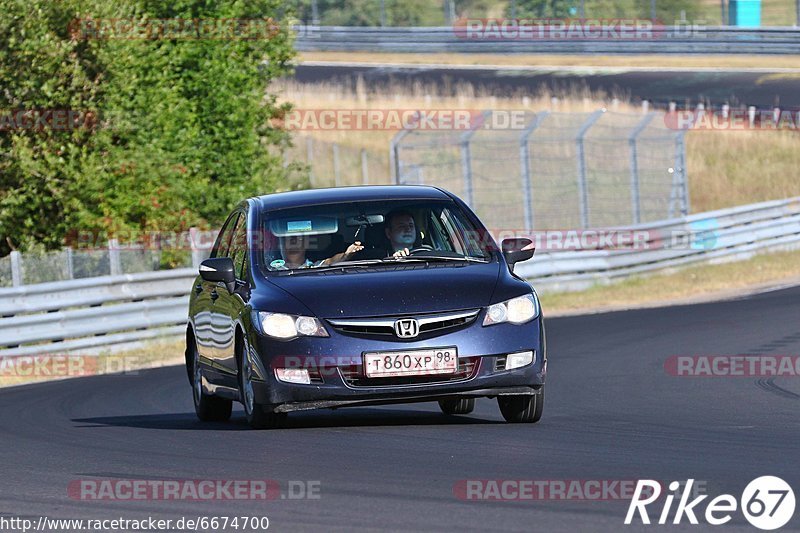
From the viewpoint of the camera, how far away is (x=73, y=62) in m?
24.2

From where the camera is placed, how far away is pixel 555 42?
60812 millimetres

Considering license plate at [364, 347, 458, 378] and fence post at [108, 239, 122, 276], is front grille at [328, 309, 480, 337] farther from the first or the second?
fence post at [108, 239, 122, 276]

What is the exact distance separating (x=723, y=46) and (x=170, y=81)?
29.5 meters

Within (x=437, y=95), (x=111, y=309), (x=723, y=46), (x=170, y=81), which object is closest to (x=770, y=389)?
(x=111, y=309)

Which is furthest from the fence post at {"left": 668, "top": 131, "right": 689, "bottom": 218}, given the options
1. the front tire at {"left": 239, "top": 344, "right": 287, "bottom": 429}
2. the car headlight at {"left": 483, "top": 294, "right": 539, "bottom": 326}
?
the front tire at {"left": 239, "top": 344, "right": 287, "bottom": 429}

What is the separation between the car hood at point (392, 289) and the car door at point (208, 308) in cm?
142

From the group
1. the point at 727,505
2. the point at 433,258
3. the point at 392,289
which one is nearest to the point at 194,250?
the point at 433,258

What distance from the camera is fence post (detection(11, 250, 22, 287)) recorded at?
66.6 feet

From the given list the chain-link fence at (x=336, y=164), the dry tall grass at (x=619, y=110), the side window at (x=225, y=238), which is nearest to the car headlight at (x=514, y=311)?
the side window at (x=225, y=238)

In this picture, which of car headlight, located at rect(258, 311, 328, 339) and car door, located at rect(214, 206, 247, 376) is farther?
car door, located at rect(214, 206, 247, 376)

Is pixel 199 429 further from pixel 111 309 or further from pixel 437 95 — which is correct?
pixel 437 95

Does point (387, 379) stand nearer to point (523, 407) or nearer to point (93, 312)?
point (523, 407)

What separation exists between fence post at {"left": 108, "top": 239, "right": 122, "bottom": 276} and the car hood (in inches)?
463

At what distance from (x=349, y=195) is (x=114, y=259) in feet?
36.7
